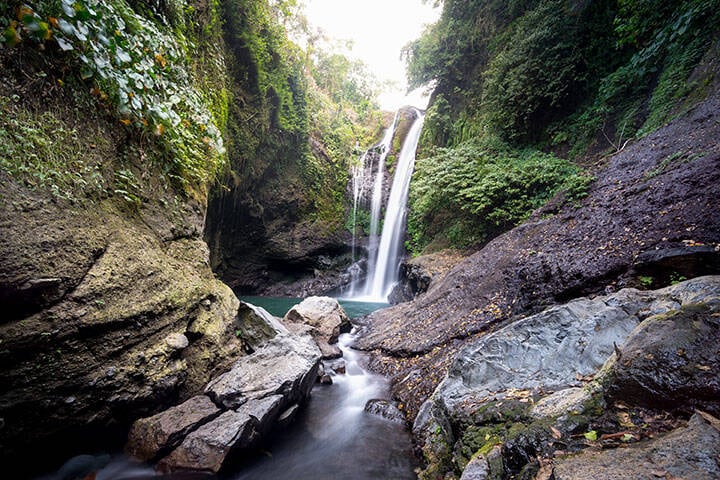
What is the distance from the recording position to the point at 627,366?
1528 millimetres

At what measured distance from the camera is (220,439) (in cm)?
271

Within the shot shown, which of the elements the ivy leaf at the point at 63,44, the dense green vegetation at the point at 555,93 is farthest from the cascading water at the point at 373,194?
the ivy leaf at the point at 63,44

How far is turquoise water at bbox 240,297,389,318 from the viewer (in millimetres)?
10438

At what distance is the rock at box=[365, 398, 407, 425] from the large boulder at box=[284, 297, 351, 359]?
1855 millimetres

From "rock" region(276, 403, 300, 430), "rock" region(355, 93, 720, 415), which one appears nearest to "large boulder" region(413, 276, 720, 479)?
"rock" region(355, 93, 720, 415)

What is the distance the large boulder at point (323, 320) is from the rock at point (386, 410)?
185 centimetres

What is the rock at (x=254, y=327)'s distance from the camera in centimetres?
430

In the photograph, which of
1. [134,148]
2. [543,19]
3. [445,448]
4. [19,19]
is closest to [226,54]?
[134,148]

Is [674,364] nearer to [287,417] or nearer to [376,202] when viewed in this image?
[287,417]

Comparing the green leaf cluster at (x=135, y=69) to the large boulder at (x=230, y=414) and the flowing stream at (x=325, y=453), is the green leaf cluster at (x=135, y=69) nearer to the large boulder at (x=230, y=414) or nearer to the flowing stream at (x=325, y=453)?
the large boulder at (x=230, y=414)

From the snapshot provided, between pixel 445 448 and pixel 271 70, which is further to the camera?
pixel 271 70

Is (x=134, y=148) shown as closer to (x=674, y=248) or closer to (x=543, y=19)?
(x=674, y=248)

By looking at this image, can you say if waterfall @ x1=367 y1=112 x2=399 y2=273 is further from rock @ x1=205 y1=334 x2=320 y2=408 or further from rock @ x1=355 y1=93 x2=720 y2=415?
rock @ x1=205 y1=334 x2=320 y2=408

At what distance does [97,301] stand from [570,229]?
20.9 ft
